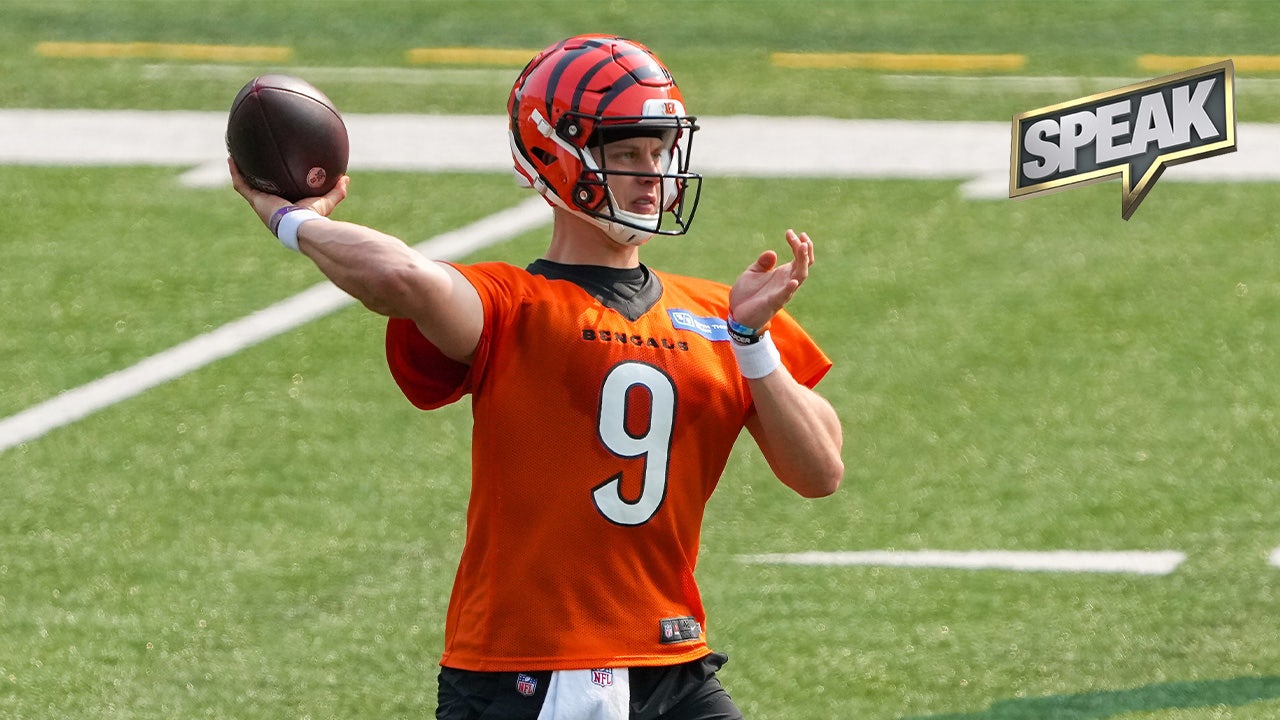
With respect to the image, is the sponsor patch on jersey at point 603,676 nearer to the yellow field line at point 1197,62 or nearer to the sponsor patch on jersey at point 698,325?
the sponsor patch on jersey at point 698,325

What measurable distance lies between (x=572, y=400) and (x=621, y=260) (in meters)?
0.43

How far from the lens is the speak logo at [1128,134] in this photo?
3.77 meters

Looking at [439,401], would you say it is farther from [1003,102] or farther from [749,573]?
[1003,102]

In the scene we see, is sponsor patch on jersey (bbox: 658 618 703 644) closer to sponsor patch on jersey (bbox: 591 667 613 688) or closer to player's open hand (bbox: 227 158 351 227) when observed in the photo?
sponsor patch on jersey (bbox: 591 667 613 688)

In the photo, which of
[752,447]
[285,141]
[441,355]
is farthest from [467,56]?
[441,355]

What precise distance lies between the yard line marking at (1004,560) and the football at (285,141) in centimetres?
373

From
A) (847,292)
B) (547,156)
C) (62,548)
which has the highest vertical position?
(547,156)

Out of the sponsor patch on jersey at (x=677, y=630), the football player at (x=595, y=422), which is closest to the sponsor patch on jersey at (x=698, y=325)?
the football player at (x=595, y=422)

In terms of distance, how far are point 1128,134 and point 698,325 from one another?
1114 mm

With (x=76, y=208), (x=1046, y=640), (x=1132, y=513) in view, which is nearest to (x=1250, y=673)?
(x=1046, y=640)

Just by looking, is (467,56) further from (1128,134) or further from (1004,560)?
(1128,134)

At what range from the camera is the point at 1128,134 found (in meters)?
3.86

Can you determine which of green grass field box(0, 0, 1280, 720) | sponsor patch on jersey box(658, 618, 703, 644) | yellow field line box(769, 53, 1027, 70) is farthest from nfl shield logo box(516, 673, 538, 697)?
yellow field line box(769, 53, 1027, 70)

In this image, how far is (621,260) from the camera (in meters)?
4.43
